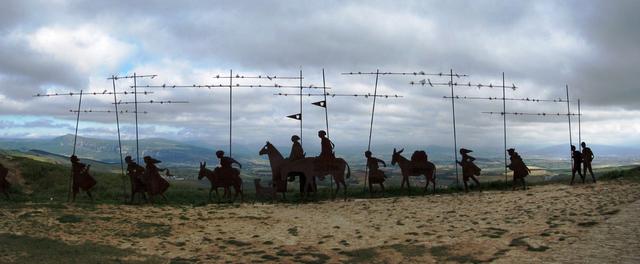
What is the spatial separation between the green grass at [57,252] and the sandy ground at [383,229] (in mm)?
542

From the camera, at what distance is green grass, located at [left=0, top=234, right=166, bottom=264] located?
1211cm

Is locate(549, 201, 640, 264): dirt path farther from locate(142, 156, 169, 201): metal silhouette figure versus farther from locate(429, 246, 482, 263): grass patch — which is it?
locate(142, 156, 169, 201): metal silhouette figure

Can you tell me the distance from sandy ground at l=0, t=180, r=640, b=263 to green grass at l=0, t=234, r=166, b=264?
54 cm

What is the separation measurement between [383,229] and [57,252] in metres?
9.53

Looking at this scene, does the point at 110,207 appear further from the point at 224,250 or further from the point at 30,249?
the point at 224,250

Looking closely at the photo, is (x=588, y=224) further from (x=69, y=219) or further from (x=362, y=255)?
(x=69, y=219)

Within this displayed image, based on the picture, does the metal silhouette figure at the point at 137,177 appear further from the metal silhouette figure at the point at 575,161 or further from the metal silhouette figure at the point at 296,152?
the metal silhouette figure at the point at 575,161

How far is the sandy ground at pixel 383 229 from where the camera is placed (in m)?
12.2

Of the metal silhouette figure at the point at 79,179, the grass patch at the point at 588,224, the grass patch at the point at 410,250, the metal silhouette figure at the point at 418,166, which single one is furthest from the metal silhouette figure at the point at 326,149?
the grass patch at the point at 588,224

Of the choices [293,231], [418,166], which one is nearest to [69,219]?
[293,231]

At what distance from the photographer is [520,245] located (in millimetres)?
12359

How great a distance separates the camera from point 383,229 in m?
15.8

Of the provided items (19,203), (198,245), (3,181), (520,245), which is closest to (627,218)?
(520,245)

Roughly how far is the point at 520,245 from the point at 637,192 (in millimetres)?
8648
